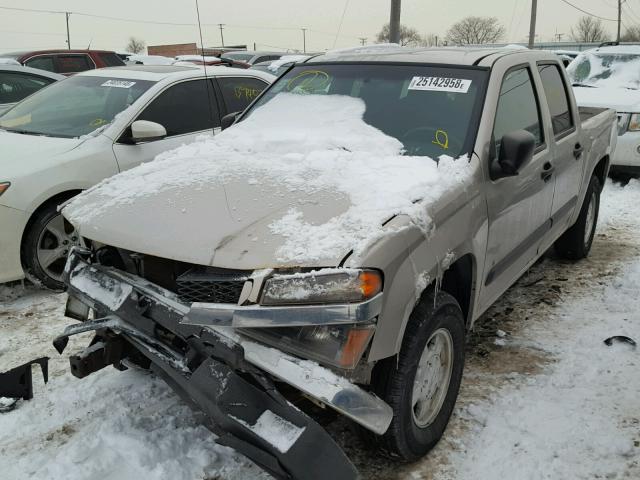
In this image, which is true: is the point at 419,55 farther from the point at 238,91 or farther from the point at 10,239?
the point at 10,239

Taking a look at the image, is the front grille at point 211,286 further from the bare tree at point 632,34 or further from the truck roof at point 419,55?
the bare tree at point 632,34

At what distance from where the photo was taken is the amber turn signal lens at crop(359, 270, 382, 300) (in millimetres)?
2127

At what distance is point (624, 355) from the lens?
3.72 m

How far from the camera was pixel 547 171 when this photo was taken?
3811 millimetres

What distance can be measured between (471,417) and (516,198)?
126cm

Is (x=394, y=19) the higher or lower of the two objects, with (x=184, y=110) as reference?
higher

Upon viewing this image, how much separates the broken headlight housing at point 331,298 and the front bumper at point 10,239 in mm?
2913

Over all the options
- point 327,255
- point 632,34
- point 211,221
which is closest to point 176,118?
point 211,221

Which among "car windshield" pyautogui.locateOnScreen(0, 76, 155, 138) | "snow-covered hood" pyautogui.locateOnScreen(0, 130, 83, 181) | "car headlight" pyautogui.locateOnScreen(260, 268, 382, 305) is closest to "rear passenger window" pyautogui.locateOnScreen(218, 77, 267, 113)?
"car windshield" pyautogui.locateOnScreen(0, 76, 155, 138)

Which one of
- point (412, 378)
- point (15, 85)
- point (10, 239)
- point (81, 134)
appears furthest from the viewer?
point (15, 85)

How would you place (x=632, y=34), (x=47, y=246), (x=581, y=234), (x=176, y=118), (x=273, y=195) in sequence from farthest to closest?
(x=632, y=34) → (x=176, y=118) → (x=581, y=234) → (x=47, y=246) → (x=273, y=195)

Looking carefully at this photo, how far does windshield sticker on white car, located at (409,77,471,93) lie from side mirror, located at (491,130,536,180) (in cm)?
50

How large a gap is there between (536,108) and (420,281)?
2087 mm

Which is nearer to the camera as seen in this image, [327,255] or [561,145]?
[327,255]
